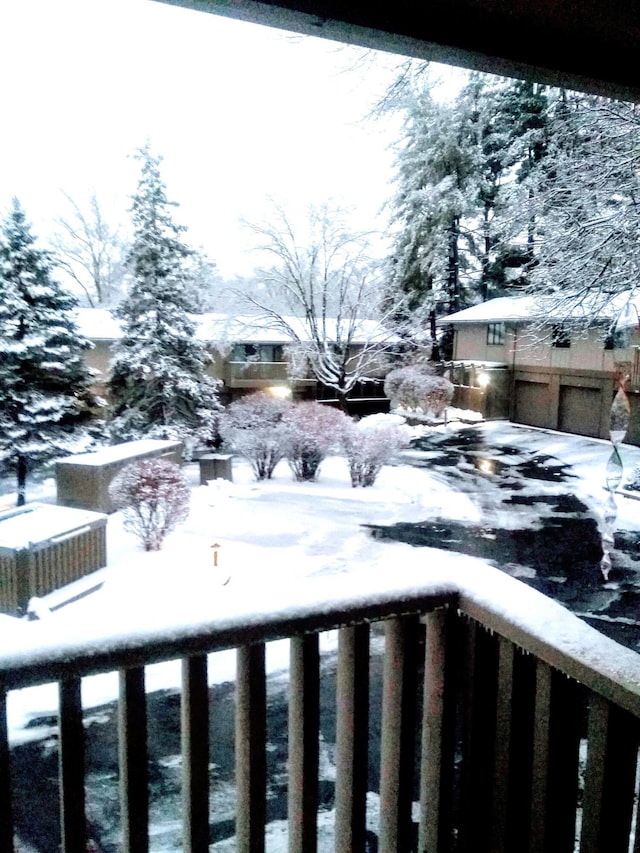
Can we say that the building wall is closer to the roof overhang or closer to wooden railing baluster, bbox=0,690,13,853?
the roof overhang

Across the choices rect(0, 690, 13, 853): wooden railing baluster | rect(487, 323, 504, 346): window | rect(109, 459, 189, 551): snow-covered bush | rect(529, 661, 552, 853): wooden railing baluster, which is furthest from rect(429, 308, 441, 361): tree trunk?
rect(0, 690, 13, 853): wooden railing baluster

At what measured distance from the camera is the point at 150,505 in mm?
9258

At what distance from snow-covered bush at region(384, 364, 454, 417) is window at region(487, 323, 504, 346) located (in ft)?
9.28

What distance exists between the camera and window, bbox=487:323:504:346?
25141 mm

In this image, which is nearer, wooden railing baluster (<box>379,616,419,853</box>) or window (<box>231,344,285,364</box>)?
wooden railing baluster (<box>379,616,419,853</box>)

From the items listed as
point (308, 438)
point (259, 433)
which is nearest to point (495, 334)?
point (308, 438)

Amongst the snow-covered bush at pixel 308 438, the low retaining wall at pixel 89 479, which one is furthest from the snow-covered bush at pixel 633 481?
the low retaining wall at pixel 89 479

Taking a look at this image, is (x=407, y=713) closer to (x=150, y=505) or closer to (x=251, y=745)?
(x=251, y=745)

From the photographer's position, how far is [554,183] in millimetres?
14469

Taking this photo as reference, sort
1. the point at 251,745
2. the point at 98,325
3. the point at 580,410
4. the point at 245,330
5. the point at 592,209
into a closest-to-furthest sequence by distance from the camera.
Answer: the point at 251,745, the point at 592,209, the point at 580,410, the point at 245,330, the point at 98,325

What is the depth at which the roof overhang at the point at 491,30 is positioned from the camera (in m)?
1.18

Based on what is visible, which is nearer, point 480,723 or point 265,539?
point 480,723

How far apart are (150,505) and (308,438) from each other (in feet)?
17.7

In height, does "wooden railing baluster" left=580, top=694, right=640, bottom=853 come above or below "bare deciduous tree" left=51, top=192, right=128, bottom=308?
below
